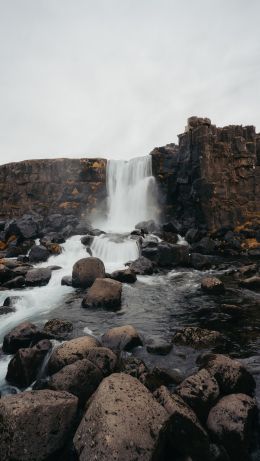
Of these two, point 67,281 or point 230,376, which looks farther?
point 67,281

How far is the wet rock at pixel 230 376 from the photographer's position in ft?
22.4

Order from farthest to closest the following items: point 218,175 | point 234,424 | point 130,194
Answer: point 130,194 → point 218,175 → point 234,424

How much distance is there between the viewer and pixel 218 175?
3409 centimetres

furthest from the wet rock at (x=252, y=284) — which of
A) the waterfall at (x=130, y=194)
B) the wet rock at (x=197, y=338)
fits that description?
the waterfall at (x=130, y=194)

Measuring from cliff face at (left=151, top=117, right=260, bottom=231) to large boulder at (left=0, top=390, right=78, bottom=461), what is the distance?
2929cm

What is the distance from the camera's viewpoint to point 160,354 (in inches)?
364

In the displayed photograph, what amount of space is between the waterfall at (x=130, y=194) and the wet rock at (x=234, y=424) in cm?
3240

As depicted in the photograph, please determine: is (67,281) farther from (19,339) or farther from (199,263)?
(199,263)

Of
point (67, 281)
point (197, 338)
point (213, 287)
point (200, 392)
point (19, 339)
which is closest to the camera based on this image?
point (200, 392)

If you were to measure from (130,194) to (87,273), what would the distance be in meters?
24.8

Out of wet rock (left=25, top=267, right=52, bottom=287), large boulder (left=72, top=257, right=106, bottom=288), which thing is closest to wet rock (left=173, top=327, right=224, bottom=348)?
large boulder (left=72, top=257, right=106, bottom=288)

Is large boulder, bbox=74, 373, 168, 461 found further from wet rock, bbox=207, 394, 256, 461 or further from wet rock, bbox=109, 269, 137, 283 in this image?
wet rock, bbox=109, 269, 137, 283

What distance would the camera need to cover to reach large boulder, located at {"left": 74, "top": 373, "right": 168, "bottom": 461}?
4719 millimetres

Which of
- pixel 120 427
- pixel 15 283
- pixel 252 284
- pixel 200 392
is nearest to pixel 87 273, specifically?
pixel 15 283
